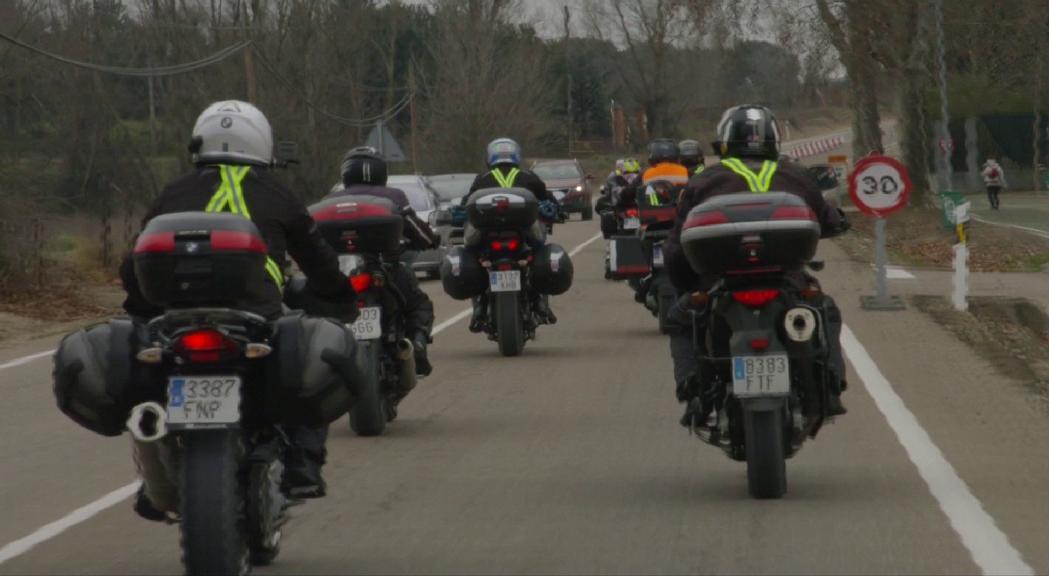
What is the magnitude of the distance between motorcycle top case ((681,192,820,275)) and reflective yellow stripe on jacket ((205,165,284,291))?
2181mm

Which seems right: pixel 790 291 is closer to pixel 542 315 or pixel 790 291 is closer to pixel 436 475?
pixel 436 475

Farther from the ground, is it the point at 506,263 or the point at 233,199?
the point at 233,199

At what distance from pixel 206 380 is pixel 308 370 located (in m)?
0.40

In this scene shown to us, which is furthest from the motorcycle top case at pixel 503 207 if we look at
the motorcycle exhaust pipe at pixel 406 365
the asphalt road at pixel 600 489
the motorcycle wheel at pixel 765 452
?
the motorcycle wheel at pixel 765 452

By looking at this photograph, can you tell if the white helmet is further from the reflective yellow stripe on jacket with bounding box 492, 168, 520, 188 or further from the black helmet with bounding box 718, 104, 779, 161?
the reflective yellow stripe on jacket with bounding box 492, 168, 520, 188

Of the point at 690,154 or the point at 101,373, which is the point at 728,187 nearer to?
the point at 101,373

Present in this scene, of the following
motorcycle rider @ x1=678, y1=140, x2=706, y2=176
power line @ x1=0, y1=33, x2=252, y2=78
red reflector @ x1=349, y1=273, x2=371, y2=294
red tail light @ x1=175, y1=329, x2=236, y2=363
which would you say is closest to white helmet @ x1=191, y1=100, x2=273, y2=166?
red tail light @ x1=175, y1=329, x2=236, y2=363

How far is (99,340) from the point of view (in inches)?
263

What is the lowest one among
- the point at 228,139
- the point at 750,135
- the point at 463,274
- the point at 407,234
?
the point at 463,274

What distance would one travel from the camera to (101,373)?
662 cm

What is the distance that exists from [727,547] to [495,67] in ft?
207

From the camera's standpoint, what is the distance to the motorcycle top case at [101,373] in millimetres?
6602

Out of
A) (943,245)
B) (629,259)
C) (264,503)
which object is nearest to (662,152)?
(629,259)

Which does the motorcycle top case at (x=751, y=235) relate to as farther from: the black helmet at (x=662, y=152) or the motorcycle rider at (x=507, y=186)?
the black helmet at (x=662, y=152)
